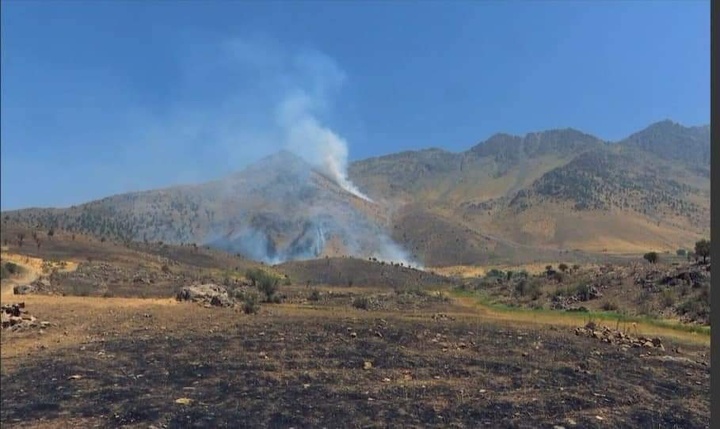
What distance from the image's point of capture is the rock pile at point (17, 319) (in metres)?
18.9

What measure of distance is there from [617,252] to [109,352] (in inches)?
3962

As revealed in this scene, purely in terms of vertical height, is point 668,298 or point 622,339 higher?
point 668,298

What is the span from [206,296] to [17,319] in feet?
32.1

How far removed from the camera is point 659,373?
13.1m

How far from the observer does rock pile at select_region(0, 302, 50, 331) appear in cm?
1891

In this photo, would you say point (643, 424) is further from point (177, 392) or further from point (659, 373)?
point (177, 392)

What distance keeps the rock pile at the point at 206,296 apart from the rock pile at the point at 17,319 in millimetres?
7689

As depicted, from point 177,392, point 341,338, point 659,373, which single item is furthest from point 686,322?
point 177,392

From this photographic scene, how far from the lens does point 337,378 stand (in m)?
11.7

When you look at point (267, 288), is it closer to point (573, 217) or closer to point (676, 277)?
point (676, 277)

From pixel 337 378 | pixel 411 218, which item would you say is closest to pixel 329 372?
pixel 337 378

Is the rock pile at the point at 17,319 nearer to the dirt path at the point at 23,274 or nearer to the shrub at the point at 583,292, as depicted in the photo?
the dirt path at the point at 23,274

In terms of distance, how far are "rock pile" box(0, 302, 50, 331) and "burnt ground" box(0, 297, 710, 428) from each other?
2.44 ft

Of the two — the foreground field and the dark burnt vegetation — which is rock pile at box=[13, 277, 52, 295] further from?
the dark burnt vegetation
